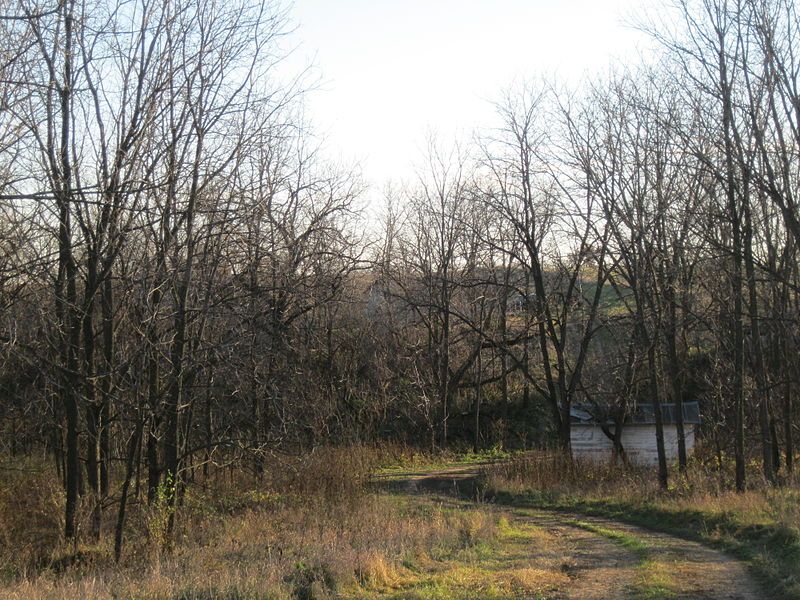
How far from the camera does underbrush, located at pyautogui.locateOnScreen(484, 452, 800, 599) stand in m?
9.84

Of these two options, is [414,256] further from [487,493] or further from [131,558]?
[131,558]

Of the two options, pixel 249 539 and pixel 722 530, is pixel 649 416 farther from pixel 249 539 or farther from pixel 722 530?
pixel 249 539

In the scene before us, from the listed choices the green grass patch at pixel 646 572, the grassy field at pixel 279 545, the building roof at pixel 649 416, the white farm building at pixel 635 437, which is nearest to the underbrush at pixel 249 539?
the grassy field at pixel 279 545

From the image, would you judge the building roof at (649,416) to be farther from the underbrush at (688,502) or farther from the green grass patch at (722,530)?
the green grass patch at (722,530)

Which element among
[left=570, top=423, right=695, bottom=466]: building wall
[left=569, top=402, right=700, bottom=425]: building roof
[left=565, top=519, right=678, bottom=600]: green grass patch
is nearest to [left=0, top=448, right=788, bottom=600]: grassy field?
[left=565, top=519, right=678, bottom=600]: green grass patch

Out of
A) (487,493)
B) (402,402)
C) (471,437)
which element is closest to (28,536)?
(487,493)

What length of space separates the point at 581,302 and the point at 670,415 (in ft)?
20.1

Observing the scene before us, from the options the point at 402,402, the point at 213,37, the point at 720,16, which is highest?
the point at 720,16

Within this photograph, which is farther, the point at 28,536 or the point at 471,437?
the point at 471,437

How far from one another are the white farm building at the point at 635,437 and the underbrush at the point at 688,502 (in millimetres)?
2656

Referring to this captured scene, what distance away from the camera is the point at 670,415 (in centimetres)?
2684

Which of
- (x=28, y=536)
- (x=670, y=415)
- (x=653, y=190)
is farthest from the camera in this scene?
(x=670, y=415)

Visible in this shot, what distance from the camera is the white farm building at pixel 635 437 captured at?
77.8ft

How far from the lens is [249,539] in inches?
466
